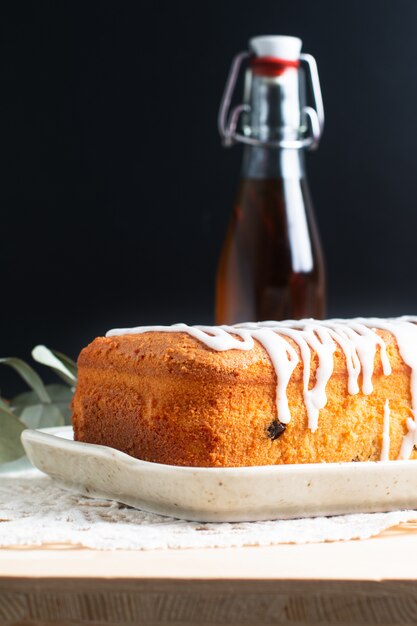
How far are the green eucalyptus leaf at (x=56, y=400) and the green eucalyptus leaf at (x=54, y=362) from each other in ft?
0.11

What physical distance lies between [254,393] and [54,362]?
14.8 inches

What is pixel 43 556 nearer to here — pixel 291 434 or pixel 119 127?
pixel 291 434

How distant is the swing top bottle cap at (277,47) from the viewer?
1.20 meters

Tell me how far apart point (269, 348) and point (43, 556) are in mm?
271

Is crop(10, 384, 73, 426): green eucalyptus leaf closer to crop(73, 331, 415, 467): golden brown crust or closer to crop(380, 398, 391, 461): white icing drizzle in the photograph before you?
crop(73, 331, 415, 467): golden brown crust

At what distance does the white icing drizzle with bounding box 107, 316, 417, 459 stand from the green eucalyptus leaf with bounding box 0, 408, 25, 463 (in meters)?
0.15

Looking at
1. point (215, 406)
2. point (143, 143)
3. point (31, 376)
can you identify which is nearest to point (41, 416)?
point (31, 376)

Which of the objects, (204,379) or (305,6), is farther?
(305,6)

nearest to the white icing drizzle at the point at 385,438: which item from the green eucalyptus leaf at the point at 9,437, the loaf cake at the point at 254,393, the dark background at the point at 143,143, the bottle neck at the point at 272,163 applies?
the loaf cake at the point at 254,393

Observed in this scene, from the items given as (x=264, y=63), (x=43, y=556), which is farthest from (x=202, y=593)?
(x=264, y=63)

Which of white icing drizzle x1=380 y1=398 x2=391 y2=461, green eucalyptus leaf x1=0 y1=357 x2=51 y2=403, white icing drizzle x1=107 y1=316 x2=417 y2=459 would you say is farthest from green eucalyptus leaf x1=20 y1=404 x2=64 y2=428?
white icing drizzle x1=380 y1=398 x2=391 y2=461

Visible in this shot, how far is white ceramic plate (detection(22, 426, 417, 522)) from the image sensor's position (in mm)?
743

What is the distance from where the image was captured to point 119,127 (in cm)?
205

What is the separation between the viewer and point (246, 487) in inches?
29.3
